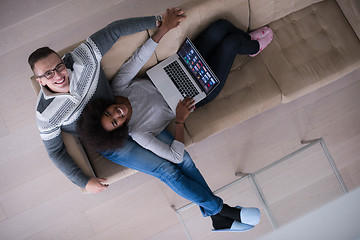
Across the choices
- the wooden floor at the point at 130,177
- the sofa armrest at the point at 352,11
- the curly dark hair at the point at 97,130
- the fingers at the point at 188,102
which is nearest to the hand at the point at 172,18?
the fingers at the point at 188,102

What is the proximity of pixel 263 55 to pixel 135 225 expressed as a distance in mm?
1518

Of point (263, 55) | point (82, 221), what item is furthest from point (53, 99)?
point (263, 55)

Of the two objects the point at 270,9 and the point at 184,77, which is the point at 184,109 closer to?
the point at 184,77

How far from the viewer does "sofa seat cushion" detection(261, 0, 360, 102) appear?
195 cm

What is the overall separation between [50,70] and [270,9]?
4.37 ft

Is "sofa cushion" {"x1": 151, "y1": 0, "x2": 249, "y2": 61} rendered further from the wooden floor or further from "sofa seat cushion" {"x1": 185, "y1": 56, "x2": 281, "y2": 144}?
the wooden floor

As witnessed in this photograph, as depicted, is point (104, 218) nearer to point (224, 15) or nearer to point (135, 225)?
point (135, 225)

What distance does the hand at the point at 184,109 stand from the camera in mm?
1793

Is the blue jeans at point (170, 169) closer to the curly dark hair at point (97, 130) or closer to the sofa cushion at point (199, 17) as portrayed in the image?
the curly dark hair at point (97, 130)

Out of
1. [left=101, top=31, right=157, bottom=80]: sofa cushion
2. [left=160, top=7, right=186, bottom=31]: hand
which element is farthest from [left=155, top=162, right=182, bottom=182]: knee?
[left=160, top=7, right=186, bottom=31]: hand

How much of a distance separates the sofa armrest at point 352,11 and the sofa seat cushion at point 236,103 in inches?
24.7

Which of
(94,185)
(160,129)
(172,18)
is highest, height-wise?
(172,18)

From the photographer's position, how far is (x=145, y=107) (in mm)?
1786

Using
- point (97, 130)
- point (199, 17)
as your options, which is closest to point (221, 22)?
point (199, 17)
